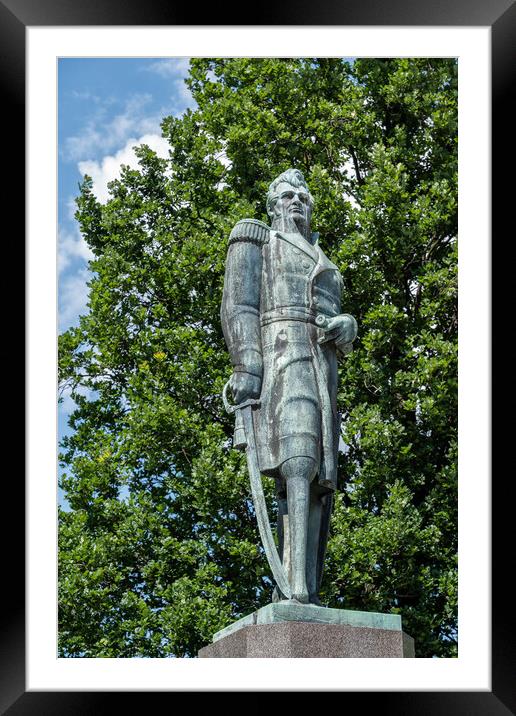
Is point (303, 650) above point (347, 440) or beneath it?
beneath

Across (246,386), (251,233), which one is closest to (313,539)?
(246,386)

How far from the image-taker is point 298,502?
32.3ft

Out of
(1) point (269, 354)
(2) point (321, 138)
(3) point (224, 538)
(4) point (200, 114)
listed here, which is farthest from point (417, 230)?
(1) point (269, 354)

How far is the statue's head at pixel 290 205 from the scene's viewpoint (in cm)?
1094

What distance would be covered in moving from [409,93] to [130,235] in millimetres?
5351

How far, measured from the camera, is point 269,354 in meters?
10.3

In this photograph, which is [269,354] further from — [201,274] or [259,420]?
[201,274]

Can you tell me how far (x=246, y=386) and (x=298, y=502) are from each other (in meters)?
1.05

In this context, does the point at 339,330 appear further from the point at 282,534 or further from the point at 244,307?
the point at 282,534

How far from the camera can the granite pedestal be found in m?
9.00

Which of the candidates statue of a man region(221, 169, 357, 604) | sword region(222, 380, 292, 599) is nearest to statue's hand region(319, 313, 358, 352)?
statue of a man region(221, 169, 357, 604)

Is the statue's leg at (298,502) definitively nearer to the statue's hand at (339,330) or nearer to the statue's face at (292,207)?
the statue's hand at (339,330)

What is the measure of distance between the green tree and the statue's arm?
852 centimetres

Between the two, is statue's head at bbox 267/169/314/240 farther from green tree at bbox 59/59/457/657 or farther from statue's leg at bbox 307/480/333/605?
green tree at bbox 59/59/457/657
